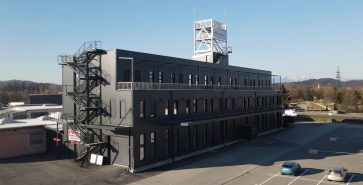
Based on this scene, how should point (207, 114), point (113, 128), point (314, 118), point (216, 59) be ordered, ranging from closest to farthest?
point (113, 128) < point (207, 114) < point (216, 59) < point (314, 118)

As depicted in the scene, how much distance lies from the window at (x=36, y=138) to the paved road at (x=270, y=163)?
1856 centimetres

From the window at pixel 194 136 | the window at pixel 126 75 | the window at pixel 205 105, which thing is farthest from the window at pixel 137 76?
the window at pixel 205 105

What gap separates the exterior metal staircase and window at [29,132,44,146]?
682cm

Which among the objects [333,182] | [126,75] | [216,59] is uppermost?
[216,59]

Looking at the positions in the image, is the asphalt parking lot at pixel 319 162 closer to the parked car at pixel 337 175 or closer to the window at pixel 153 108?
the parked car at pixel 337 175

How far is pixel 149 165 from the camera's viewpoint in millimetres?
34656

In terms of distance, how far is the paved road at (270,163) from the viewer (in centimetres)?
2988

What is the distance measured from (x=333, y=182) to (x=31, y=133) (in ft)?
110

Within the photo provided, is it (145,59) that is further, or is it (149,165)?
(145,59)

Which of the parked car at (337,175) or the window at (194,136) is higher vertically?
the window at (194,136)

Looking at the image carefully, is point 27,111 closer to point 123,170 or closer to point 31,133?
point 31,133

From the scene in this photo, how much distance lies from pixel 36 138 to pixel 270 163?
2801 centimetres

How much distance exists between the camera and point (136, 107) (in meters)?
33.8

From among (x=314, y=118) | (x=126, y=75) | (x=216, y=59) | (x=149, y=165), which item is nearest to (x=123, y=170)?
(x=149, y=165)
